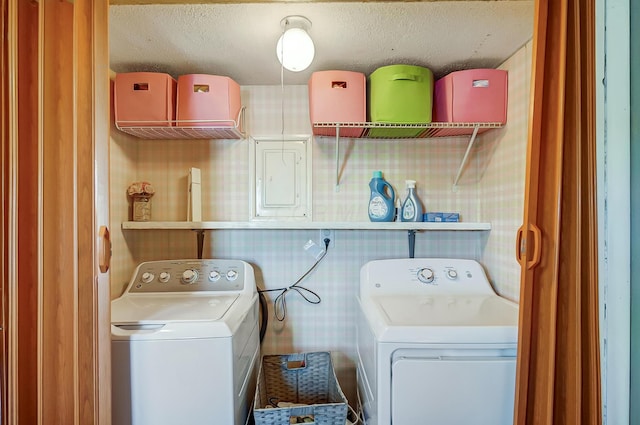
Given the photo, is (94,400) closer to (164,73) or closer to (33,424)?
(33,424)

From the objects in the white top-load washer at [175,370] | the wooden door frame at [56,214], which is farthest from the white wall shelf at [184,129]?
the white top-load washer at [175,370]

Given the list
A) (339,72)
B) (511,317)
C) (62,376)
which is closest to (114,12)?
(339,72)

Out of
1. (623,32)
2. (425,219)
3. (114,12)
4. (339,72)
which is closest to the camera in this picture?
(623,32)

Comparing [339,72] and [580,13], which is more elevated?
[339,72]

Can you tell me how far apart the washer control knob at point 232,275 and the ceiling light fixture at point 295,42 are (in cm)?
113

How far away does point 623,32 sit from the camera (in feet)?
2.75

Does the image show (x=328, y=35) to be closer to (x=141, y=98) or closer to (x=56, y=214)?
(x=141, y=98)

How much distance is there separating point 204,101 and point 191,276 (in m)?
0.94

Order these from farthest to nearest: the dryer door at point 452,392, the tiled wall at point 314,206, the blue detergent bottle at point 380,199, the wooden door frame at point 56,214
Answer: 1. the tiled wall at point 314,206
2. the blue detergent bottle at point 380,199
3. the dryer door at point 452,392
4. the wooden door frame at point 56,214

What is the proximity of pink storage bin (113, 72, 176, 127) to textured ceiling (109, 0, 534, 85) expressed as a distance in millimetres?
97

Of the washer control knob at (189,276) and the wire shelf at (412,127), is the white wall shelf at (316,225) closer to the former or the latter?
the washer control knob at (189,276)

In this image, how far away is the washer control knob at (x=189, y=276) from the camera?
5.56ft

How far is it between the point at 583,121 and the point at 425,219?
3.25 feet

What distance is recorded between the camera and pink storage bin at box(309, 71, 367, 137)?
5.21 feet
